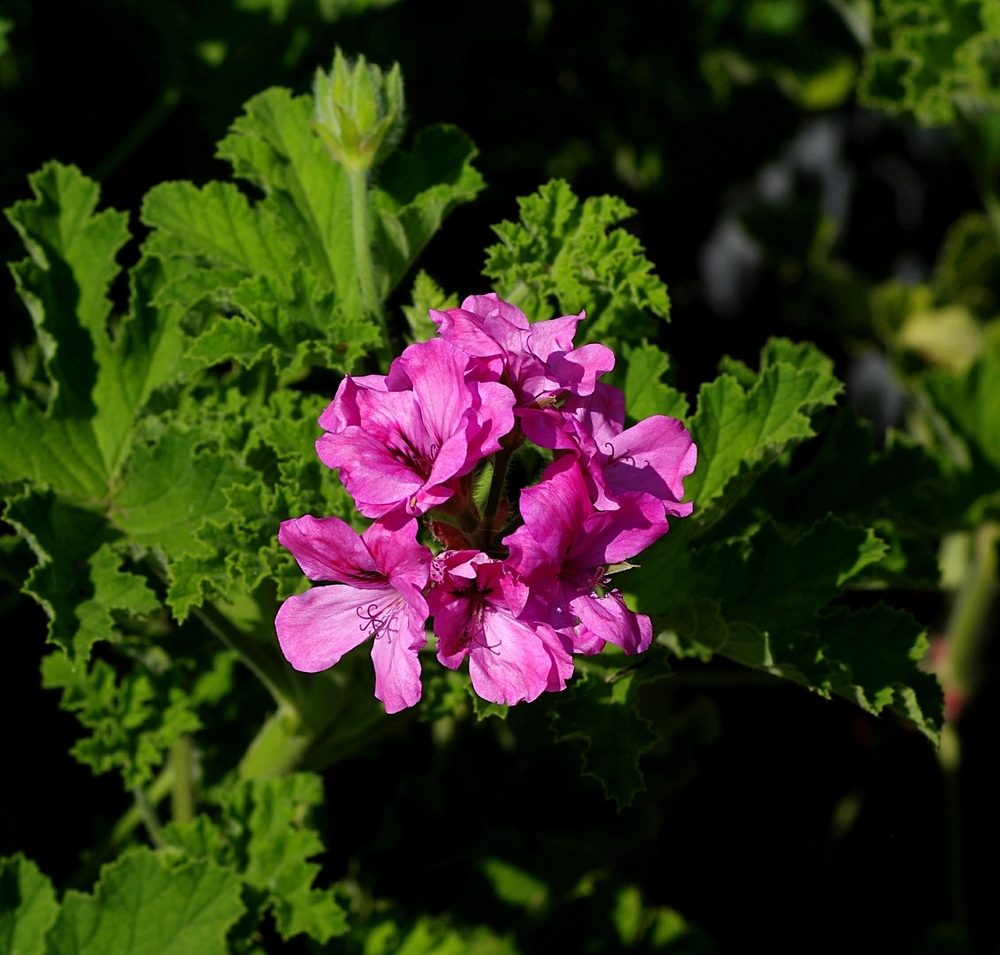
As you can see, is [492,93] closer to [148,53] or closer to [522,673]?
[148,53]

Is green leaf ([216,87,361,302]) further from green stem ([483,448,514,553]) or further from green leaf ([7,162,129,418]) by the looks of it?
green stem ([483,448,514,553])

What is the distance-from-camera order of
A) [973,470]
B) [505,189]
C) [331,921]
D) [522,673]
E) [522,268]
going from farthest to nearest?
[505,189] < [973,470] < [331,921] < [522,268] < [522,673]

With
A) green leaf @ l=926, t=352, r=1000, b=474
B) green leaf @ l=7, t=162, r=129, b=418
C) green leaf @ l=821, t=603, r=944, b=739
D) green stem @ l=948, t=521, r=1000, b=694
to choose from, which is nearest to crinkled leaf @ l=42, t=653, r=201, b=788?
green leaf @ l=7, t=162, r=129, b=418

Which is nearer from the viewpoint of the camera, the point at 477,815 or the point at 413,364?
the point at 413,364

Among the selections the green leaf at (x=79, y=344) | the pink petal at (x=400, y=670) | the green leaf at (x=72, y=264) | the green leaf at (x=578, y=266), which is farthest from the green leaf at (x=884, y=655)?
the green leaf at (x=72, y=264)

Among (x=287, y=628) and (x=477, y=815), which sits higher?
(x=287, y=628)

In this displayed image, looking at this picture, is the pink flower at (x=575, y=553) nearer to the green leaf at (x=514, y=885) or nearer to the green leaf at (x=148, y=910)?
the green leaf at (x=148, y=910)

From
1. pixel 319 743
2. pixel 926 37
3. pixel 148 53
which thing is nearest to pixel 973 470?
pixel 926 37

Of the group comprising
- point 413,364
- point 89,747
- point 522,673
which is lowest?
point 89,747
